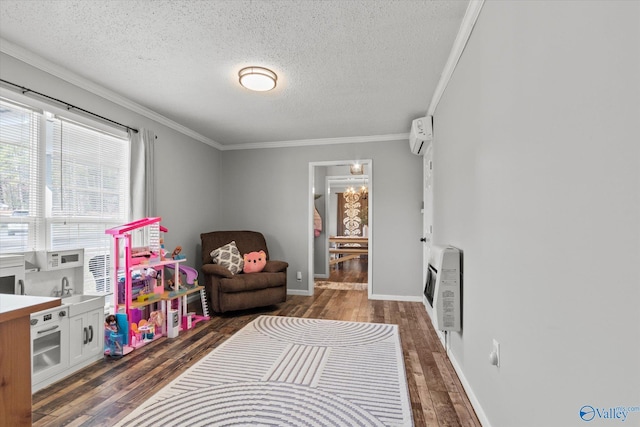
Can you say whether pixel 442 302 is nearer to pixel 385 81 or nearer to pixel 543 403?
pixel 543 403

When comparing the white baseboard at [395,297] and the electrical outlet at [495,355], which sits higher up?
the electrical outlet at [495,355]

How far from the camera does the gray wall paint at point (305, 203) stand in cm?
469

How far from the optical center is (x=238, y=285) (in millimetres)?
3828

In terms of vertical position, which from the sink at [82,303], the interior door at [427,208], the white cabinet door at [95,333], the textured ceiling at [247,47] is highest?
the textured ceiling at [247,47]

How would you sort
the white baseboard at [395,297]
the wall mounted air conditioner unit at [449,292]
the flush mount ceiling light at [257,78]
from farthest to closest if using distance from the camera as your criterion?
1. the white baseboard at [395,297]
2. the flush mount ceiling light at [257,78]
3. the wall mounted air conditioner unit at [449,292]

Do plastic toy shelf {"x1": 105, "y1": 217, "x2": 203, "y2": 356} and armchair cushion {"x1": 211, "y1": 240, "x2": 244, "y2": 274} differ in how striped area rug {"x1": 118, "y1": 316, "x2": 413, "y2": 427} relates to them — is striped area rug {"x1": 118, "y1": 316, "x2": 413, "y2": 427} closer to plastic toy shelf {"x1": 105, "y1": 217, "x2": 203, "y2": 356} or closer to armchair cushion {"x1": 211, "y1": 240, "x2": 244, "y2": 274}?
plastic toy shelf {"x1": 105, "y1": 217, "x2": 203, "y2": 356}

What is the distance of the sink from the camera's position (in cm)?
245

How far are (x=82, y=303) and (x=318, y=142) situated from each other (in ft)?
11.8

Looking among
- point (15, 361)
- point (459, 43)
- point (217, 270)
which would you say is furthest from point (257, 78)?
point (15, 361)

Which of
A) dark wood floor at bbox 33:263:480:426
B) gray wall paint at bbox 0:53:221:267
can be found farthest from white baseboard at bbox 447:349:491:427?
gray wall paint at bbox 0:53:221:267

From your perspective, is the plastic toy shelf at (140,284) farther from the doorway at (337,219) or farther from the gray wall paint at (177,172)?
the doorway at (337,219)

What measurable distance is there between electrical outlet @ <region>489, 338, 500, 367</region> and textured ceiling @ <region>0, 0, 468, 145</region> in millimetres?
1935

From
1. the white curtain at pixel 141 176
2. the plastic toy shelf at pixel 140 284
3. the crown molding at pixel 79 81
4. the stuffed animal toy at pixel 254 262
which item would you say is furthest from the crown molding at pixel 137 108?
the stuffed animal toy at pixel 254 262

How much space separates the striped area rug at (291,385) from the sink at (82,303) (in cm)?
96
